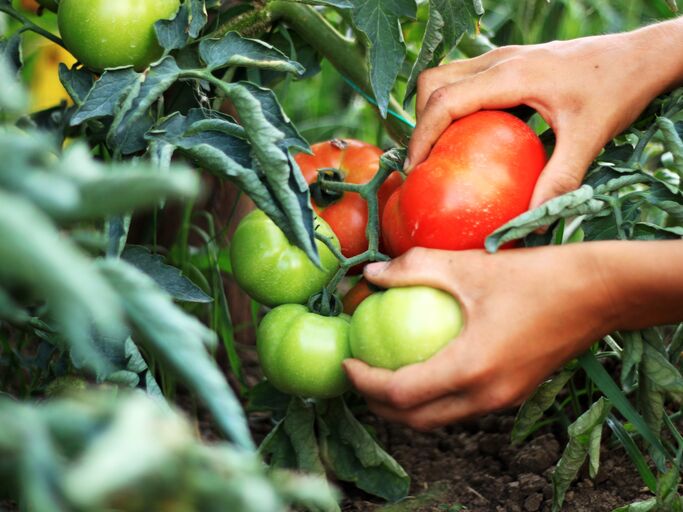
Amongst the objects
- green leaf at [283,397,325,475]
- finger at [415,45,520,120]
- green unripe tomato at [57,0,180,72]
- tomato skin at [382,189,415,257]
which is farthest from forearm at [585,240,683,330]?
green unripe tomato at [57,0,180,72]

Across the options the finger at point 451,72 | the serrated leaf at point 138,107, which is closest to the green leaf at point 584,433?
the finger at point 451,72

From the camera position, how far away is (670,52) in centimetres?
118

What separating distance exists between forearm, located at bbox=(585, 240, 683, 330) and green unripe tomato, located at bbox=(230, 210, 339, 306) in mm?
376

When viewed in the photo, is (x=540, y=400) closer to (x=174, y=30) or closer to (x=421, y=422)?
(x=421, y=422)

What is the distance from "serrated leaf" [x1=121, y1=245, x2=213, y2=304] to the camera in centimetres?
104

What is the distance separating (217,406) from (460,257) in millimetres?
529

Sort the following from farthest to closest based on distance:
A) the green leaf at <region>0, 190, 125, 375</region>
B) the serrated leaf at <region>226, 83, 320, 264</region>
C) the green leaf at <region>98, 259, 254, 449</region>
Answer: the serrated leaf at <region>226, 83, 320, 264</region> < the green leaf at <region>98, 259, 254, 449</region> < the green leaf at <region>0, 190, 125, 375</region>

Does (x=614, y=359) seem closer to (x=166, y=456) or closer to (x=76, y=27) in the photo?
(x=76, y=27)

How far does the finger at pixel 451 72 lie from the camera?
4.08 feet

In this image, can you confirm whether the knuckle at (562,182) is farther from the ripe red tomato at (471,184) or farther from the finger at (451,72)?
the finger at (451,72)

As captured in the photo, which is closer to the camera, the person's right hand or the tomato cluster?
the tomato cluster

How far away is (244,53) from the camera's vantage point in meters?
1.13

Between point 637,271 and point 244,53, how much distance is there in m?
0.56

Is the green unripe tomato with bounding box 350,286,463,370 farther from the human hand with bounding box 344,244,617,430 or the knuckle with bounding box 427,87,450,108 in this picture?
the knuckle with bounding box 427,87,450,108
